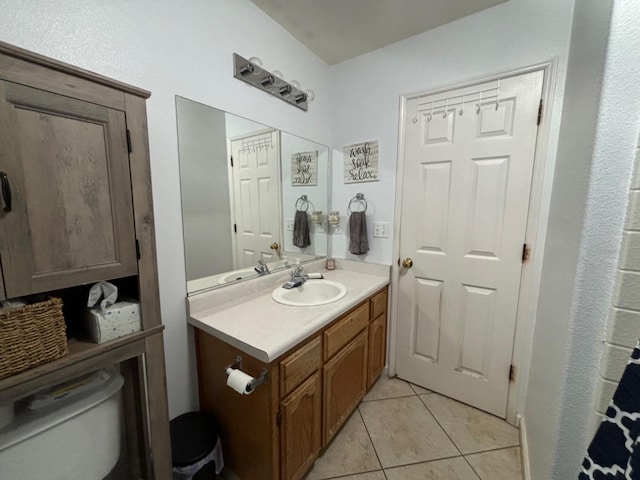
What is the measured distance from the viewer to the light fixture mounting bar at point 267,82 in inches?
53.6

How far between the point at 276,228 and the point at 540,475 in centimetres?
174

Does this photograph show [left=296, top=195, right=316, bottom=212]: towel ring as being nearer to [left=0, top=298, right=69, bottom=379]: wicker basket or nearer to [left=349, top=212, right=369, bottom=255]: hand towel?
[left=349, top=212, right=369, bottom=255]: hand towel

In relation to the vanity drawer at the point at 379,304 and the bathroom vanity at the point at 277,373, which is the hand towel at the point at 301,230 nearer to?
the bathroom vanity at the point at 277,373

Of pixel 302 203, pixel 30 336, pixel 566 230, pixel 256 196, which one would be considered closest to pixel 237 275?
pixel 256 196

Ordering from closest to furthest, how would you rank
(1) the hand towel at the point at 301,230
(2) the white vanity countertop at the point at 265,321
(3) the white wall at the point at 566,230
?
(3) the white wall at the point at 566,230
(2) the white vanity countertop at the point at 265,321
(1) the hand towel at the point at 301,230

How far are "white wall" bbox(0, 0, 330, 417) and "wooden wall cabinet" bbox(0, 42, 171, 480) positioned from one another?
0.30 m

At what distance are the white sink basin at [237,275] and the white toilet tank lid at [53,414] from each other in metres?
0.60

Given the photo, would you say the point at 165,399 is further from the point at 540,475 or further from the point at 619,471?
the point at 540,475

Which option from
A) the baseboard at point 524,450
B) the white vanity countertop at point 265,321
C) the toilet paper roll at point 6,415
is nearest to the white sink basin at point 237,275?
the white vanity countertop at point 265,321

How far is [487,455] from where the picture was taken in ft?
4.55

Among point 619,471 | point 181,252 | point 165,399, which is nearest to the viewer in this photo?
point 619,471

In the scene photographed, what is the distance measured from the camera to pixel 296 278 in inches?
65.6

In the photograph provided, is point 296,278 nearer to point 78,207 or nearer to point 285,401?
point 285,401

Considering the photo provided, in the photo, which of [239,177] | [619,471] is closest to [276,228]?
[239,177]
